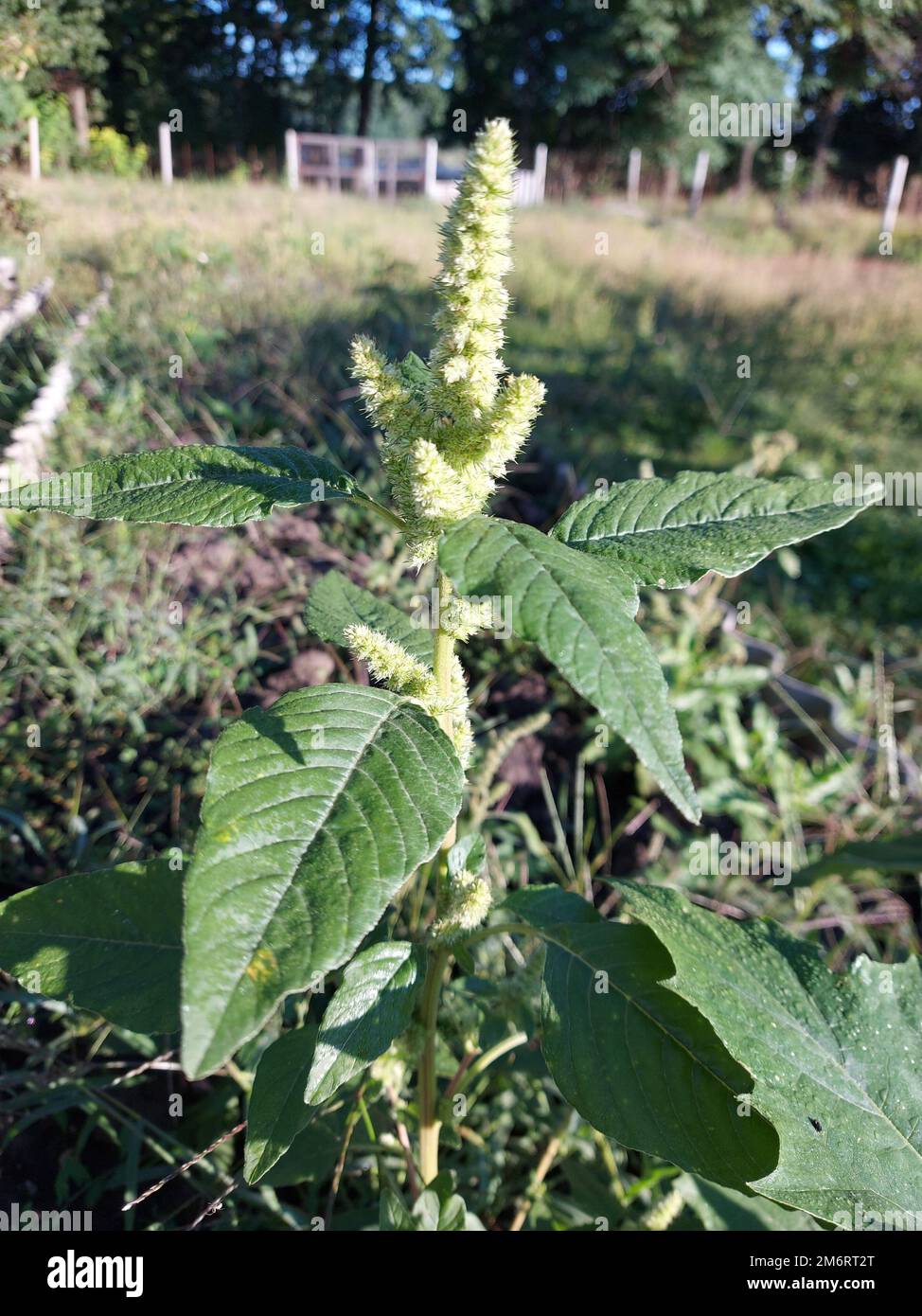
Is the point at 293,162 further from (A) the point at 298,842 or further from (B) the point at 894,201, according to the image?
(B) the point at 894,201

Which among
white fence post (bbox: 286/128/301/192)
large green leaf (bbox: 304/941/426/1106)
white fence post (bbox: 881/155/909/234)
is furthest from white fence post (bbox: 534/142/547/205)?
large green leaf (bbox: 304/941/426/1106)

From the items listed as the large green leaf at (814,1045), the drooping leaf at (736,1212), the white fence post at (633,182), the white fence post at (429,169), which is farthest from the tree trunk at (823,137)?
the drooping leaf at (736,1212)

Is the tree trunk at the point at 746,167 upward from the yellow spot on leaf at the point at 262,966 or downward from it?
upward

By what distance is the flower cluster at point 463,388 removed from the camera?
746mm

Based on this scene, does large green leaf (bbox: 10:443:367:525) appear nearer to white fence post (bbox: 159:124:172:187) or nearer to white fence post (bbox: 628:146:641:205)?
white fence post (bbox: 159:124:172:187)

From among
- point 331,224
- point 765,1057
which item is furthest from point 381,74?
point 765,1057

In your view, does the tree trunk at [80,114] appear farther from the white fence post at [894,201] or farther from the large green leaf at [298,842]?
the white fence post at [894,201]

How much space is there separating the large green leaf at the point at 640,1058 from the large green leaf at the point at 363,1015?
0.17 metres

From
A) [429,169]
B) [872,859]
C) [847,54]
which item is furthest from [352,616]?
[847,54]

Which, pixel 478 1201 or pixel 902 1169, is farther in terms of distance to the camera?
pixel 478 1201

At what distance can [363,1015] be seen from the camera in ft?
2.98

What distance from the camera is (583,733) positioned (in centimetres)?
262
